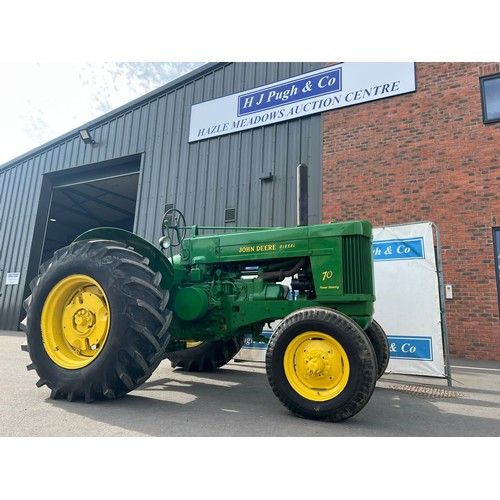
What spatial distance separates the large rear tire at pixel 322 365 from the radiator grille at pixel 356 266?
0.52 meters

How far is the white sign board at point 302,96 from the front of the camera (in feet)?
27.5

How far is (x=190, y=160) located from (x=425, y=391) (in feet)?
27.6

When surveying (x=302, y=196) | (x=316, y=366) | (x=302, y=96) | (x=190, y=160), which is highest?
(x=302, y=96)

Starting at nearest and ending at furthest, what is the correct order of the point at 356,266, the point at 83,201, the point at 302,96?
the point at 356,266
the point at 302,96
the point at 83,201

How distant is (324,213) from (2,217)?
43.4 feet

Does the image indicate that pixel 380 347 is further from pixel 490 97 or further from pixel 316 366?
pixel 490 97

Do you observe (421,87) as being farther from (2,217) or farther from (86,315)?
(2,217)

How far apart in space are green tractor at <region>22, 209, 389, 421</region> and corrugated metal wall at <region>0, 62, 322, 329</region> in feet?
15.8

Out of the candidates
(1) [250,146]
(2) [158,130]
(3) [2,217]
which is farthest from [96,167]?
(1) [250,146]

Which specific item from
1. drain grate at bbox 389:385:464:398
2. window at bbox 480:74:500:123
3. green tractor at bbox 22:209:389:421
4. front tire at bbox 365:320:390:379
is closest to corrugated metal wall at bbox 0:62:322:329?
window at bbox 480:74:500:123

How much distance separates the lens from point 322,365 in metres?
3.17


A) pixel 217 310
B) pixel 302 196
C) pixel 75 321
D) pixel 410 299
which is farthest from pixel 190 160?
pixel 75 321

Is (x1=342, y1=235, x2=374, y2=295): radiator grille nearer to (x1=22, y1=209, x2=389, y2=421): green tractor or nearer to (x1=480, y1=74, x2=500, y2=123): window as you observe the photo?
(x1=22, y1=209, x2=389, y2=421): green tractor

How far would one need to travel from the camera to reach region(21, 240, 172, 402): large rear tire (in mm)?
3449
